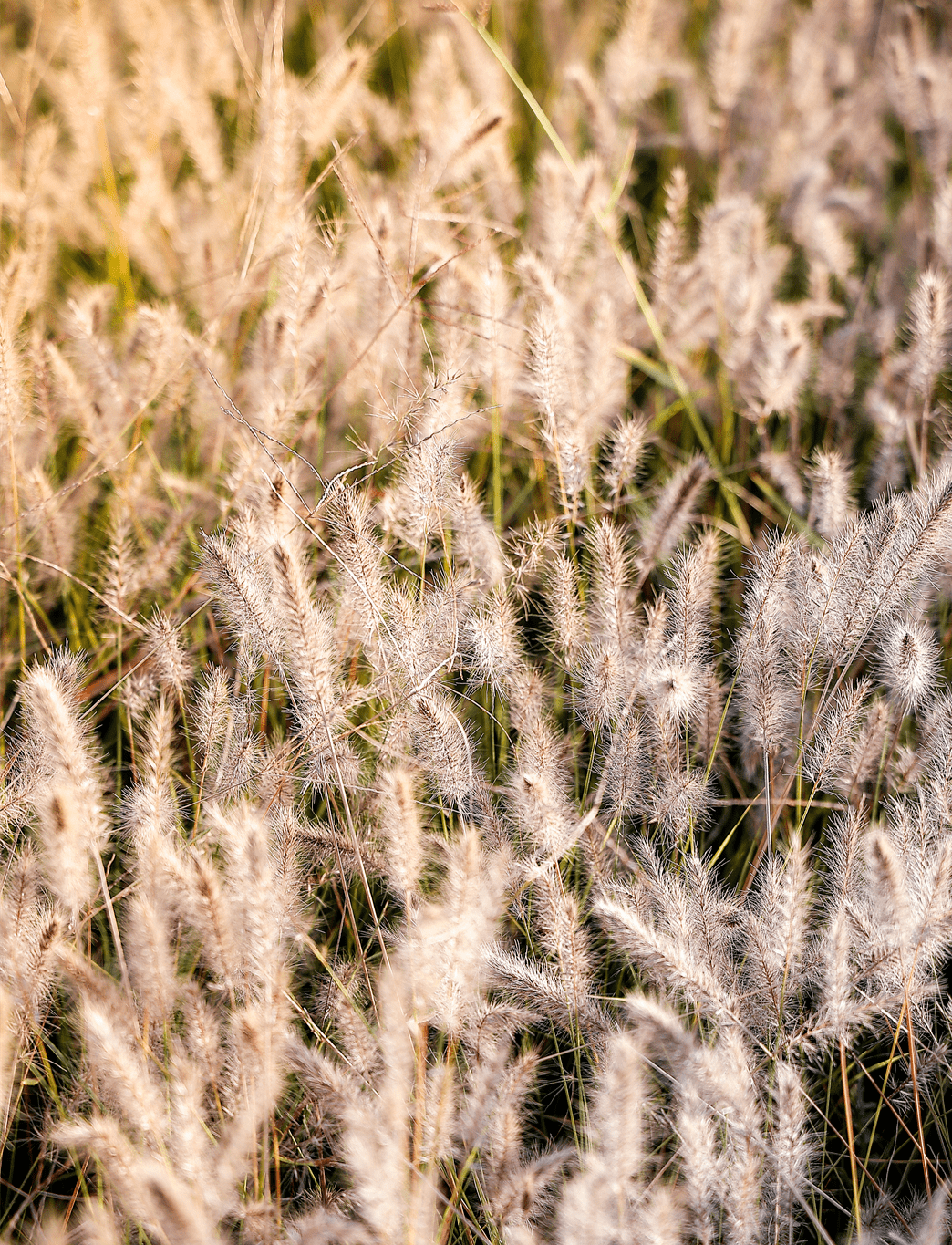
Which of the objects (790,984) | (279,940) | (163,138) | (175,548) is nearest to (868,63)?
(163,138)

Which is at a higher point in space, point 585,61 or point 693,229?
point 585,61

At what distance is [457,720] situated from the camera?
1.41 meters

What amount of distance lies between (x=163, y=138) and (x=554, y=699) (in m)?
2.47

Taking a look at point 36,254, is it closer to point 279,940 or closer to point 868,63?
point 279,940

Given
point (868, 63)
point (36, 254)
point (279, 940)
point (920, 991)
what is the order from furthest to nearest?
point (868, 63)
point (36, 254)
point (920, 991)
point (279, 940)

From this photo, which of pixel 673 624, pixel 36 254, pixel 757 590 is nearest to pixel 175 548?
pixel 36 254

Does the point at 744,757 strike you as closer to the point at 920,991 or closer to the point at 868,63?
the point at 920,991

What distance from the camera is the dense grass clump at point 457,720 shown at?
1.15m

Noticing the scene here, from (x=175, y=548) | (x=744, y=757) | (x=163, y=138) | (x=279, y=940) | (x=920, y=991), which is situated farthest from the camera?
(x=163, y=138)

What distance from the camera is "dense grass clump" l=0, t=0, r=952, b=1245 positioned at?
1.15 m

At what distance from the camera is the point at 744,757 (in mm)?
1703

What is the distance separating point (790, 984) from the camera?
128 cm

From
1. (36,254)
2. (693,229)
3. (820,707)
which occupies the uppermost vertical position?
(36,254)

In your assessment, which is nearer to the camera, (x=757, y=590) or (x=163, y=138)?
(x=757, y=590)
